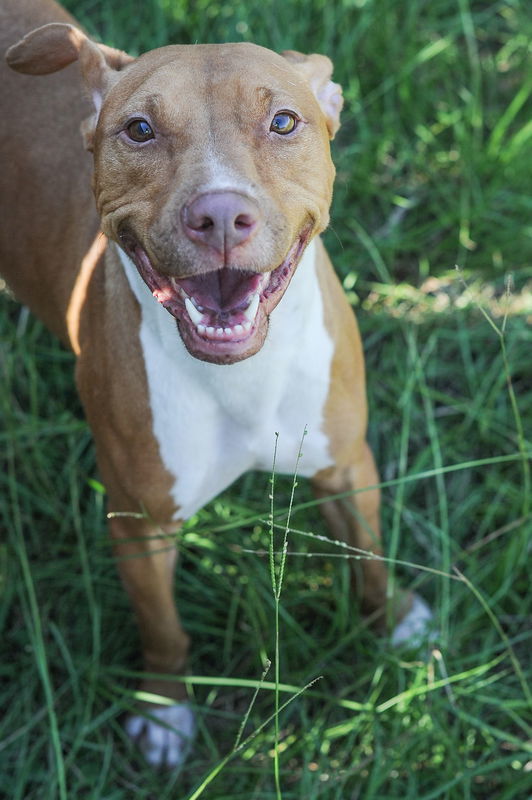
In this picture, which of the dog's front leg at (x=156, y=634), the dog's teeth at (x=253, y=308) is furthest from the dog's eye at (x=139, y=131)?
the dog's front leg at (x=156, y=634)

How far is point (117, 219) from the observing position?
2.69 meters

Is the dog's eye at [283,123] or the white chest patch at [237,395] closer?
the dog's eye at [283,123]

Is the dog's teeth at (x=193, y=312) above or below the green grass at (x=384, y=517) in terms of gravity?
above

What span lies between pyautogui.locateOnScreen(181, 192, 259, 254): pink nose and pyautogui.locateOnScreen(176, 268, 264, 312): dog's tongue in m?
0.21

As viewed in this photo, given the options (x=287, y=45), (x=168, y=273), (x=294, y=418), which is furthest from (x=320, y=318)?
(x=287, y=45)

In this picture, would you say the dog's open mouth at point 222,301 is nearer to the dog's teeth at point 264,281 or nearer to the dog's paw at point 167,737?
the dog's teeth at point 264,281

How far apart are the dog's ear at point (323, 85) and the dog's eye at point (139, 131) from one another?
54 cm

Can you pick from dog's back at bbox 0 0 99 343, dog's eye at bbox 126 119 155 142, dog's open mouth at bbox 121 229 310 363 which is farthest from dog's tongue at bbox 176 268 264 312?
dog's back at bbox 0 0 99 343

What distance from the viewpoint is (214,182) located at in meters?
2.46

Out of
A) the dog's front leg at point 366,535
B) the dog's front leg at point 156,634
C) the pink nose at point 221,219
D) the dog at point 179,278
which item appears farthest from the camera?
the dog's front leg at point 366,535

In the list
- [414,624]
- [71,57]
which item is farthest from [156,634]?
[71,57]

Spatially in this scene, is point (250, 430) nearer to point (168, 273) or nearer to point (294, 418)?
point (294, 418)

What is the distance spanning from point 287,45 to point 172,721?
2.82m

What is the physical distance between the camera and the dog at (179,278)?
2586 millimetres
